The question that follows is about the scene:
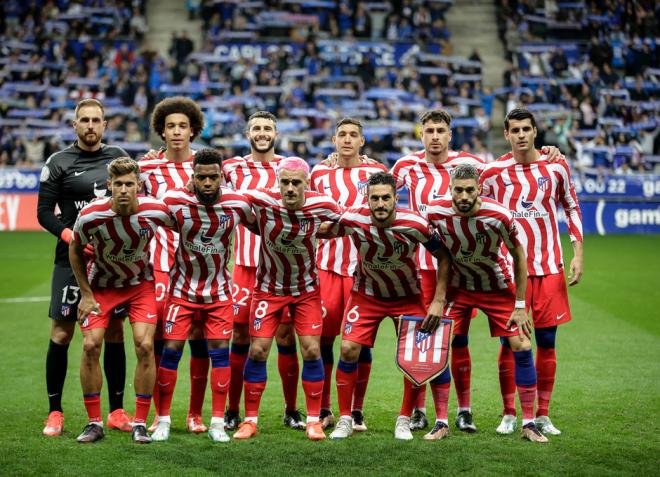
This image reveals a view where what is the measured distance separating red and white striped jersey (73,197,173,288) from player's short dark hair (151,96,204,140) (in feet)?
3.00

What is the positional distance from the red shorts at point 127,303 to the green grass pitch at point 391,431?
0.83 meters

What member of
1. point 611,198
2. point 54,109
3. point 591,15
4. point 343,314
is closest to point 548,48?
point 591,15

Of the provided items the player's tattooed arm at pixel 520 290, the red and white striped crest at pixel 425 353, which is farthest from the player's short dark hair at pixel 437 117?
the red and white striped crest at pixel 425 353

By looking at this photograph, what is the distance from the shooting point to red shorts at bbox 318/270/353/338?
274 inches

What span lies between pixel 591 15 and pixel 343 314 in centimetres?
2325

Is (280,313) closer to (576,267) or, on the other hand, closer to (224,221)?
(224,221)

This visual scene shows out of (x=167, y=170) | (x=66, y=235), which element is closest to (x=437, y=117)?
(x=167, y=170)

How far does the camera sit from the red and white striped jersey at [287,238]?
6414mm

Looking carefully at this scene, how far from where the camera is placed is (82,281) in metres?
6.23

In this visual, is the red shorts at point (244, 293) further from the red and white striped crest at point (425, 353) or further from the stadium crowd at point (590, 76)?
the stadium crowd at point (590, 76)

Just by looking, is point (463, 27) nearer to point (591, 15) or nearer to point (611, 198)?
point (591, 15)

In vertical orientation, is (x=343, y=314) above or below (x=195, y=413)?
above

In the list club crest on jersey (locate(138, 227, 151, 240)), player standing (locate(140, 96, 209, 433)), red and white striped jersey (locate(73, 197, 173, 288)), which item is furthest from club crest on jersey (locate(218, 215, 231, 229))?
player standing (locate(140, 96, 209, 433))

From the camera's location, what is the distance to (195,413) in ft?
21.5
